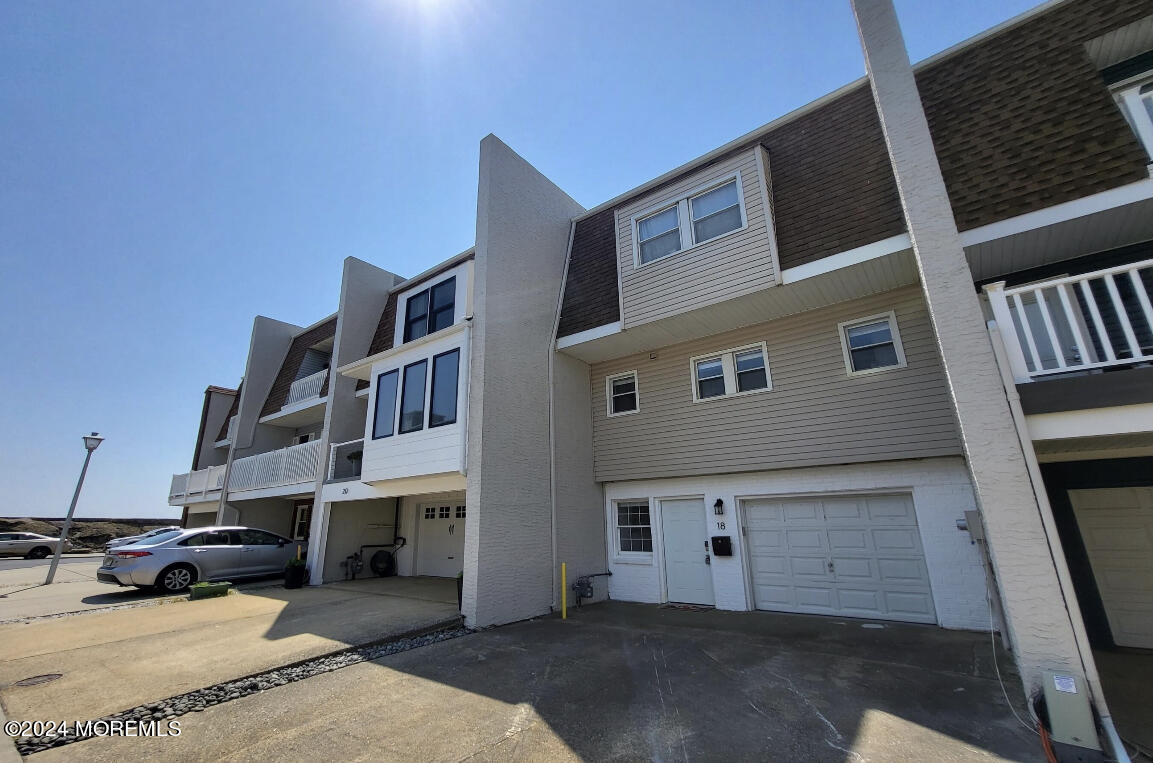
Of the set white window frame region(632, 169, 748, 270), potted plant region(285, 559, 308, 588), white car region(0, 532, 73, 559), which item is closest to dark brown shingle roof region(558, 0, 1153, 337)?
white window frame region(632, 169, 748, 270)

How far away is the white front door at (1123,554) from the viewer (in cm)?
582

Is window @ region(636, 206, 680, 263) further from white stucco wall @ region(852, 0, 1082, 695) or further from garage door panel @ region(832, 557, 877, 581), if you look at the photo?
garage door panel @ region(832, 557, 877, 581)

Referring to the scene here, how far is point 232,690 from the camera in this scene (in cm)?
487

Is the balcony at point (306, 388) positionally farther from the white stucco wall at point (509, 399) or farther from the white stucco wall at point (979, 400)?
the white stucco wall at point (979, 400)

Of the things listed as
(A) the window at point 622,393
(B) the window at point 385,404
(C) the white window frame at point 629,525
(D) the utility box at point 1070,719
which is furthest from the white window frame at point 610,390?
(D) the utility box at point 1070,719

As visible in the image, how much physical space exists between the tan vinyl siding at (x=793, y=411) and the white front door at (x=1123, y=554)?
5.54 feet

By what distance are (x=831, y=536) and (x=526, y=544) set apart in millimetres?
5379

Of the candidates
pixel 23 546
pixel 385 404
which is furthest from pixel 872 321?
pixel 23 546

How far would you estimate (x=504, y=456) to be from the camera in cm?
854

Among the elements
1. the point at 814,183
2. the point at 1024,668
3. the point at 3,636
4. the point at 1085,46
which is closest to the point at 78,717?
the point at 3,636

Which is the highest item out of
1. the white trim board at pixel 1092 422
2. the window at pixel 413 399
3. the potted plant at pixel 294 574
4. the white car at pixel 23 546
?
the window at pixel 413 399

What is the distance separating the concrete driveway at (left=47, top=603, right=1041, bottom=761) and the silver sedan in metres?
8.13

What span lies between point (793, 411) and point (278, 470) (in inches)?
564

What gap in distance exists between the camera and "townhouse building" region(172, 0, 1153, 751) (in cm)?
452
